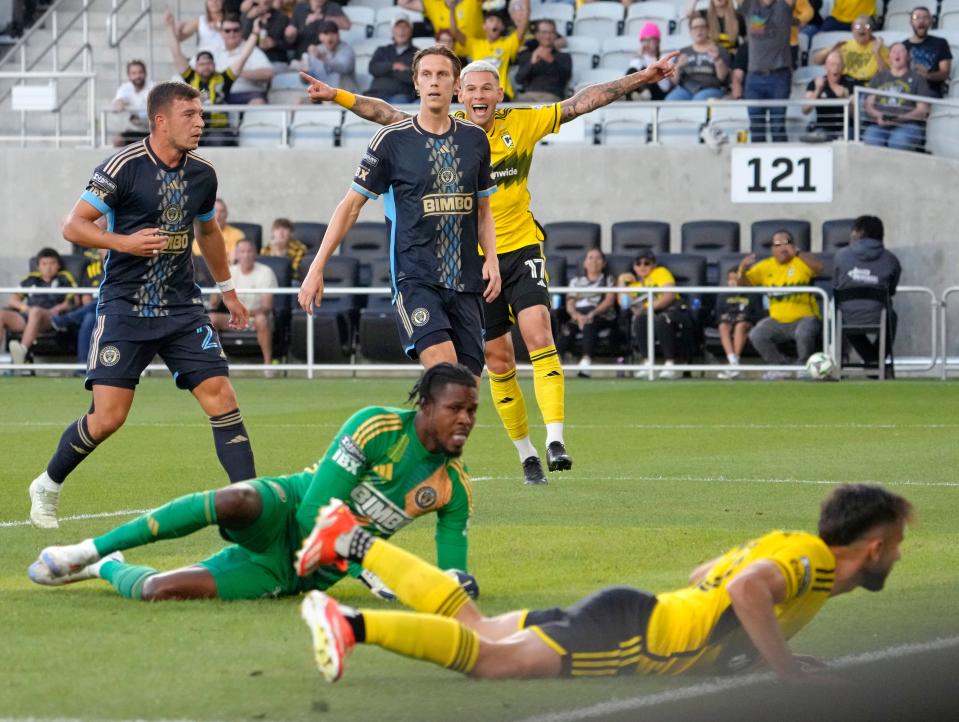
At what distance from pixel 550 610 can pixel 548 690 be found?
29 centimetres

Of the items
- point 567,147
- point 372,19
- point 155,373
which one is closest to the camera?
point 155,373

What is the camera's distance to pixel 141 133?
79.0ft

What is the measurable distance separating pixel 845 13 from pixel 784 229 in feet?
13.8

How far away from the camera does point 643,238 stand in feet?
75.7

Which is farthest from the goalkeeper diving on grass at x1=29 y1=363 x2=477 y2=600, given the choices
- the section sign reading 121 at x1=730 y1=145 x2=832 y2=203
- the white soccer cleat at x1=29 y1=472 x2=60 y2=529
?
the section sign reading 121 at x1=730 y1=145 x2=832 y2=203

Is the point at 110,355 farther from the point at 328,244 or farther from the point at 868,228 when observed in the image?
the point at 868,228

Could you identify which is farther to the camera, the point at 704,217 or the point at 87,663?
the point at 704,217

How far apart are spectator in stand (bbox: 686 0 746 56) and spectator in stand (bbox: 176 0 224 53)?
22.5ft

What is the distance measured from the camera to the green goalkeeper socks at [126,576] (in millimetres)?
6645

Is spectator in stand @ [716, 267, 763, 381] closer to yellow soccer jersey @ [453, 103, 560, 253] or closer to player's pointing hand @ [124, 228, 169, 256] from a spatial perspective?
yellow soccer jersey @ [453, 103, 560, 253]

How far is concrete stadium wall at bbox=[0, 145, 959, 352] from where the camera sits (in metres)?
23.3

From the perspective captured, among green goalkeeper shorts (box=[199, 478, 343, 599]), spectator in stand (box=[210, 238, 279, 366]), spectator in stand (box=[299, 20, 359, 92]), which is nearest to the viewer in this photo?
green goalkeeper shorts (box=[199, 478, 343, 599])

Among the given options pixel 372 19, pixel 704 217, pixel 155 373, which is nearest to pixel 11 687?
pixel 155 373

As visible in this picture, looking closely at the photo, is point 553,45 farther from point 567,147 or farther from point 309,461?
point 309,461
